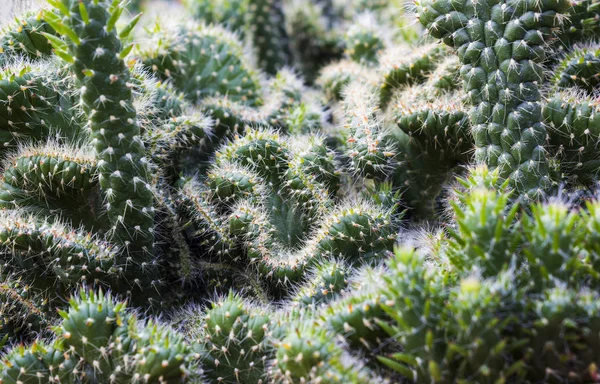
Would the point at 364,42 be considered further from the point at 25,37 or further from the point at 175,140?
the point at 25,37

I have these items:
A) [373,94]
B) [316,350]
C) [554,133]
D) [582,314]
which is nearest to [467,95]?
[554,133]

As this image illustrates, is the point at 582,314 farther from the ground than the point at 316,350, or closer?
farther from the ground

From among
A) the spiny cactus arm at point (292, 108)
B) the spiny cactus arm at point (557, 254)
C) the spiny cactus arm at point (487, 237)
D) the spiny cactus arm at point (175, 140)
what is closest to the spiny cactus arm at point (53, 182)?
the spiny cactus arm at point (175, 140)

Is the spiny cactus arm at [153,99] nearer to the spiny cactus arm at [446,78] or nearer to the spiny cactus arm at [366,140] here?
the spiny cactus arm at [366,140]

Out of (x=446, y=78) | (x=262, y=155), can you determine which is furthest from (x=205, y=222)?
(x=446, y=78)

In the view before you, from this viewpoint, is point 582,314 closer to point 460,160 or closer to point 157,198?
point 460,160
